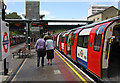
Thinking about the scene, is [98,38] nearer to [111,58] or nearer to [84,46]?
[111,58]

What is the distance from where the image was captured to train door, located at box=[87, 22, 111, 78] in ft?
16.2

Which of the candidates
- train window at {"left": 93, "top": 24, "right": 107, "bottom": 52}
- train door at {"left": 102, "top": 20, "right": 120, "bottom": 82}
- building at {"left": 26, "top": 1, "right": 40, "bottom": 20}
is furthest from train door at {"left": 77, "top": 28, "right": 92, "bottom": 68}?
building at {"left": 26, "top": 1, "right": 40, "bottom": 20}

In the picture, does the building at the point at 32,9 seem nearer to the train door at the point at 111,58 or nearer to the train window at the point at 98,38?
the train window at the point at 98,38

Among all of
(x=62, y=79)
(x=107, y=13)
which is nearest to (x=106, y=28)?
(x=62, y=79)

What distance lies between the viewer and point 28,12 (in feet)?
47.6

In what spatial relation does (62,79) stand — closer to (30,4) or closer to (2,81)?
(2,81)

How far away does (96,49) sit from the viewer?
5.33m

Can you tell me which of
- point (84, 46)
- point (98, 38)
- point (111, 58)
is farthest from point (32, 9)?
point (111, 58)

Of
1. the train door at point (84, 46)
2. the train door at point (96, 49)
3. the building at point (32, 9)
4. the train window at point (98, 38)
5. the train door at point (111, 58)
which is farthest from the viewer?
the building at point (32, 9)

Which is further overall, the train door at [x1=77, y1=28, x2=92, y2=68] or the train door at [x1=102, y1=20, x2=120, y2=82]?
the train door at [x1=77, y1=28, x2=92, y2=68]

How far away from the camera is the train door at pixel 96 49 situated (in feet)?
16.2

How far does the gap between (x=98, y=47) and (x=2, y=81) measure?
3.95m

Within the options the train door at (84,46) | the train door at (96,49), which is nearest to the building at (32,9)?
the train door at (84,46)

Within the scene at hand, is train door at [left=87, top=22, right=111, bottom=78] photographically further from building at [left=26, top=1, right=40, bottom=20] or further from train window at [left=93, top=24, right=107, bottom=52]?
building at [left=26, top=1, right=40, bottom=20]
